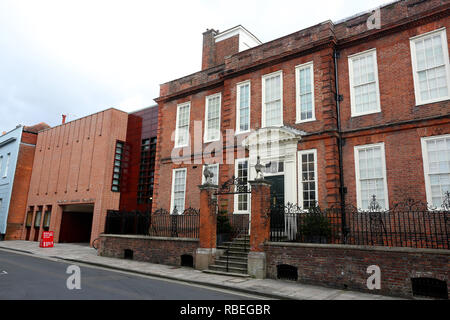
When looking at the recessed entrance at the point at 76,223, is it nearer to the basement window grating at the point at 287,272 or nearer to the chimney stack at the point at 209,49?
the chimney stack at the point at 209,49

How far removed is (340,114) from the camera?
535 inches

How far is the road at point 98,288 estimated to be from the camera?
781 cm

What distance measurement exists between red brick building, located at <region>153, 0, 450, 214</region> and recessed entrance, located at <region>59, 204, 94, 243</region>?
43.9 feet

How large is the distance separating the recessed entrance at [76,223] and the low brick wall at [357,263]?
20.4 meters

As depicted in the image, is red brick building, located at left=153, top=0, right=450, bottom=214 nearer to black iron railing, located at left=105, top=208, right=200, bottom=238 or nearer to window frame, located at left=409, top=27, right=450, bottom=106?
window frame, located at left=409, top=27, right=450, bottom=106

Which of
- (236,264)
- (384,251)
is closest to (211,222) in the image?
(236,264)

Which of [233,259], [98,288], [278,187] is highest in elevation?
[278,187]

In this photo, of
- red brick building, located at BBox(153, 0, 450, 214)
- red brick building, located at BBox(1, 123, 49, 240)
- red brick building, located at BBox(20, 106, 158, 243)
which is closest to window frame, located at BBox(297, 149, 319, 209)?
red brick building, located at BBox(153, 0, 450, 214)

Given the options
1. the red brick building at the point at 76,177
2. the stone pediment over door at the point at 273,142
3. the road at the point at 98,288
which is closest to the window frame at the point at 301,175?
the stone pediment over door at the point at 273,142

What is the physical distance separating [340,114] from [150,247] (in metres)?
10.2

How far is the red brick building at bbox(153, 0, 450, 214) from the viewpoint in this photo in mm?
11664

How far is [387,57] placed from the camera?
12797 millimetres

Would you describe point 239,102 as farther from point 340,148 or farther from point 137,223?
point 137,223

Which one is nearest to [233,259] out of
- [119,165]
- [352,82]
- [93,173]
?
[352,82]
